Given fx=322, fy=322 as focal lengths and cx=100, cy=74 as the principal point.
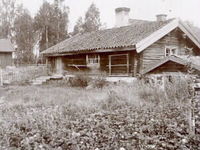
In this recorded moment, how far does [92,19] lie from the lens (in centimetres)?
4447

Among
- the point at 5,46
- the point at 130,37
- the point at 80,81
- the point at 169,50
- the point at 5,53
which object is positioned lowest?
the point at 80,81

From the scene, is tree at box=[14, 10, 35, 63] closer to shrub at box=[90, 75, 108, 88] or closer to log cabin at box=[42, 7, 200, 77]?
log cabin at box=[42, 7, 200, 77]

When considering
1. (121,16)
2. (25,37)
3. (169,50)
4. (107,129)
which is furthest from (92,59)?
(25,37)

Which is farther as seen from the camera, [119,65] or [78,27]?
[78,27]

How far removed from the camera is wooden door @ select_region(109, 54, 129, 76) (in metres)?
19.8

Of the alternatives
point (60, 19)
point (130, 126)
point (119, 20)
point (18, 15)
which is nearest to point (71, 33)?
point (60, 19)

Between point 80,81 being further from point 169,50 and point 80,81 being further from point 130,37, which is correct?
point 169,50

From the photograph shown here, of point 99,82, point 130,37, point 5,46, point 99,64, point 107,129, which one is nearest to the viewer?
point 107,129

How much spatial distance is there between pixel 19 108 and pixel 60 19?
111 feet

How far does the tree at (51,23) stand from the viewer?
138 ft

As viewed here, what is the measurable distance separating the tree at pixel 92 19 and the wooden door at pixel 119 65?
78.0 ft

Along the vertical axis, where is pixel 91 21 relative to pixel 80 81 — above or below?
above

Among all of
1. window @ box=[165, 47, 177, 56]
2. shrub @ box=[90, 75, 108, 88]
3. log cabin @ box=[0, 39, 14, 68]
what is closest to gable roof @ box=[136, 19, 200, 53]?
window @ box=[165, 47, 177, 56]

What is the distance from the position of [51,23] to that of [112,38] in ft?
73.8
